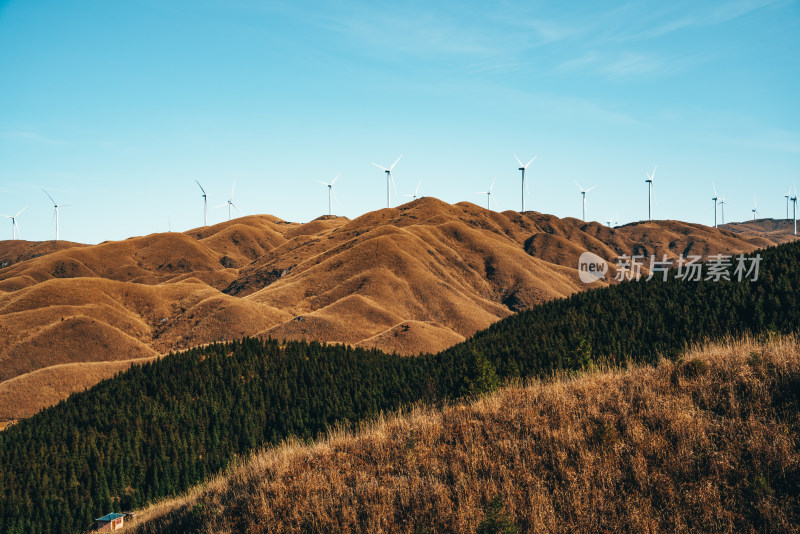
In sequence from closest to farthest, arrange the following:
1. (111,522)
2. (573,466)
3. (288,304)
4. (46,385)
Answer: (573,466)
(111,522)
(46,385)
(288,304)

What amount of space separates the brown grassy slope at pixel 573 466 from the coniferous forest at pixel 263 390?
1076cm

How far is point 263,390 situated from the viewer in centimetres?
4103

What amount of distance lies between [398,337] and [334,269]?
5432 cm

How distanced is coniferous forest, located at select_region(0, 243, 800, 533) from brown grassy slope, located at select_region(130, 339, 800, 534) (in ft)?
35.3

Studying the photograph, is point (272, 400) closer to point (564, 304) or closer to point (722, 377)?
point (564, 304)

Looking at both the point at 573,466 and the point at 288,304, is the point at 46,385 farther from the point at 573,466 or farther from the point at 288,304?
the point at 573,466

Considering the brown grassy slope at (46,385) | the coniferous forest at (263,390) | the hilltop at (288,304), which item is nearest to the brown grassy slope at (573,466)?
the coniferous forest at (263,390)

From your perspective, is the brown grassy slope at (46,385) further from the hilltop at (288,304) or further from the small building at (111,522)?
the small building at (111,522)

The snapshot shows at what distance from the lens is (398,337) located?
88875 mm

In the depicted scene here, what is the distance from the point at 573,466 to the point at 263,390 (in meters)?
31.7

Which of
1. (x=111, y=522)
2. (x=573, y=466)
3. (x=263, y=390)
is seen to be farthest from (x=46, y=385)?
(x=573, y=466)

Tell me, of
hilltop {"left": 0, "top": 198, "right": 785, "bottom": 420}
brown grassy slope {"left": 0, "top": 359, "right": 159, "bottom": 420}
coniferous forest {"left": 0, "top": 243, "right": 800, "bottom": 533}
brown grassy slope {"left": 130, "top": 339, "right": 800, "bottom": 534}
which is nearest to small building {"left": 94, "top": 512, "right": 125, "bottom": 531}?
coniferous forest {"left": 0, "top": 243, "right": 800, "bottom": 533}

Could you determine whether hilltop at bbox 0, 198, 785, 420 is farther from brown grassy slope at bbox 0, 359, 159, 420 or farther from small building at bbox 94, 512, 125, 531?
small building at bbox 94, 512, 125, 531

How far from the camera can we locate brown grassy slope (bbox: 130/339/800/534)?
11758 mm
